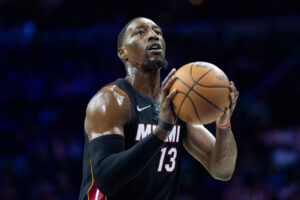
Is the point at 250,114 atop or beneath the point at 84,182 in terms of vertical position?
beneath

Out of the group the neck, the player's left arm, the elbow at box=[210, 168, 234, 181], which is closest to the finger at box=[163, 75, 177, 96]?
the player's left arm

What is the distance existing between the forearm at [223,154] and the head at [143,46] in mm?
702

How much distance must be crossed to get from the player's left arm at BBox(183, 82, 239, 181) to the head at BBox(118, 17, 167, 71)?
0.63 m

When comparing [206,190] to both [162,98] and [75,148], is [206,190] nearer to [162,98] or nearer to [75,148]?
[75,148]

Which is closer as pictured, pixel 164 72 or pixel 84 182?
pixel 84 182

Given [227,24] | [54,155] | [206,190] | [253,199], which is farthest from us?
[227,24]

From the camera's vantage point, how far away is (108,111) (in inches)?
117

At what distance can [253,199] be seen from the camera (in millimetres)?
6797

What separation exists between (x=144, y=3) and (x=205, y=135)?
26.9 ft

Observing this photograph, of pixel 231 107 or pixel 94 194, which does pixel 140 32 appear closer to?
pixel 231 107

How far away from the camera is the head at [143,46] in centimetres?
338

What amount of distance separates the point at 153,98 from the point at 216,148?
24.6 inches

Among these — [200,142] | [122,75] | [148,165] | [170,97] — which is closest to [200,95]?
[170,97]

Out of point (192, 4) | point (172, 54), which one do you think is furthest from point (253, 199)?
point (192, 4)
